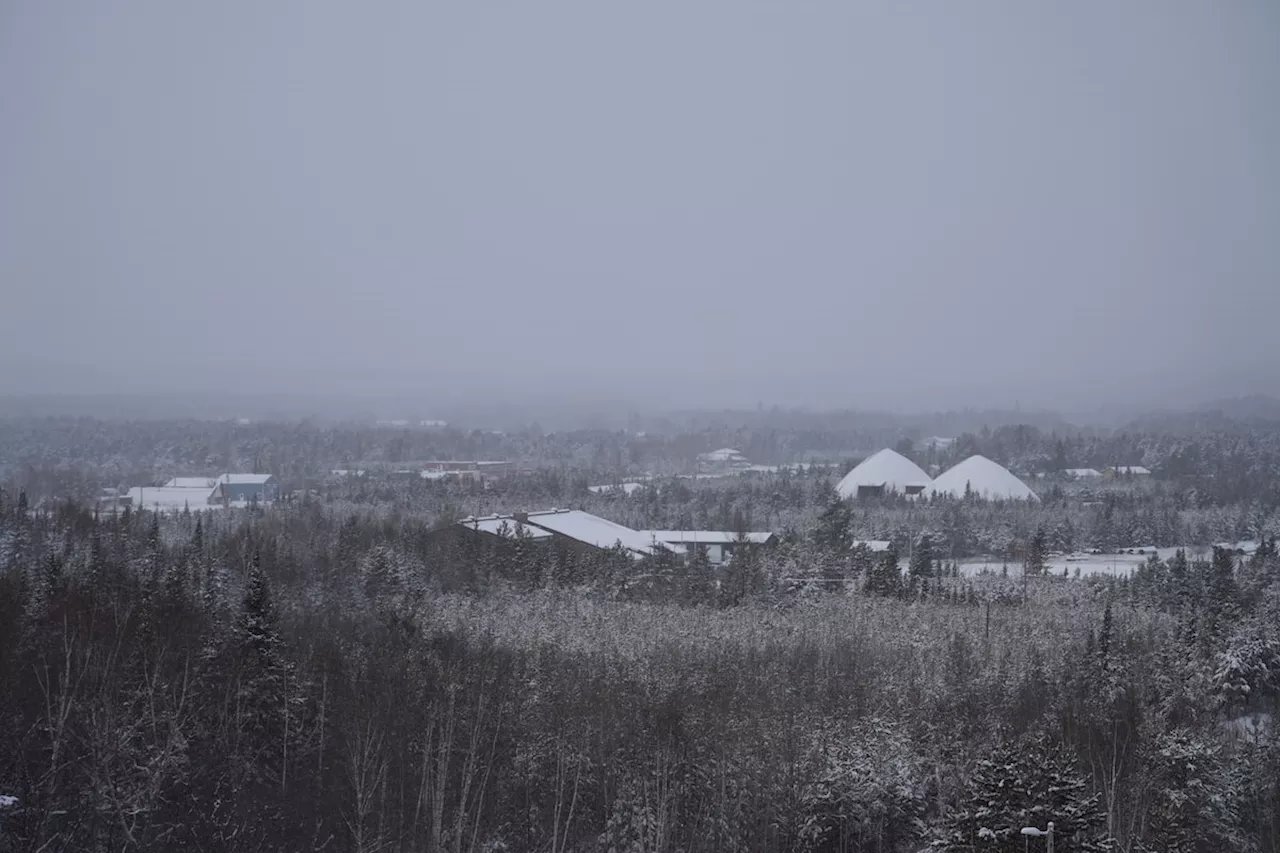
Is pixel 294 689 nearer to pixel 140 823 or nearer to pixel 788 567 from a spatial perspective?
pixel 140 823

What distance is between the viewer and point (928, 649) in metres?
29.7

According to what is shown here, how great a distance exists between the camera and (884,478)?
87.4 meters

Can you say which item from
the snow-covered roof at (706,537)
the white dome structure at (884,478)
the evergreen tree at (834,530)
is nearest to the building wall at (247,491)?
the snow-covered roof at (706,537)

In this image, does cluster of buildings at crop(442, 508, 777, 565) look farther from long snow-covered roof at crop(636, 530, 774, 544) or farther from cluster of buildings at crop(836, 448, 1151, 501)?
cluster of buildings at crop(836, 448, 1151, 501)

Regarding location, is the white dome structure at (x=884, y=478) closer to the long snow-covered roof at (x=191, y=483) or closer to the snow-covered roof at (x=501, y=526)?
the snow-covered roof at (x=501, y=526)

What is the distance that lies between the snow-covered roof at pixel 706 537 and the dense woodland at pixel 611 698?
15.2 ft

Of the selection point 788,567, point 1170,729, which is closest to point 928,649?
point 1170,729

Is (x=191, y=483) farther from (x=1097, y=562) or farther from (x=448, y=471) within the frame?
(x=1097, y=562)

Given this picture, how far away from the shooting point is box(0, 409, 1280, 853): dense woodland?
56.9 ft

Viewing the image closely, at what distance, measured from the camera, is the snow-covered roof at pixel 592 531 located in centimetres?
4672

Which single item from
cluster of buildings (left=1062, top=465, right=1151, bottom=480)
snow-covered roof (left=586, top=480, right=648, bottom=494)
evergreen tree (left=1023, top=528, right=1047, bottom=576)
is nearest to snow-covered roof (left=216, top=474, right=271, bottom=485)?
snow-covered roof (left=586, top=480, right=648, bottom=494)

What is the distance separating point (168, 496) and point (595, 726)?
2393 inches

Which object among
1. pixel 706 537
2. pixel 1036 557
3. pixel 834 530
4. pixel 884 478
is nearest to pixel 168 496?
pixel 706 537

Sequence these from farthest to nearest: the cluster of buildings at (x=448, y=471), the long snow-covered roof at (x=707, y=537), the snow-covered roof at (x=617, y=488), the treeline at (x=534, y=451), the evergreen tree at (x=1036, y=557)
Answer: the cluster of buildings at (x=448, y=471) < the treeline at (x=534, y=451) < the snow-covered roof at (x=617, y=488) < the long snow-covered roof at (x=707, y=537) < the evergreen tree at (x=1036, y=557)
